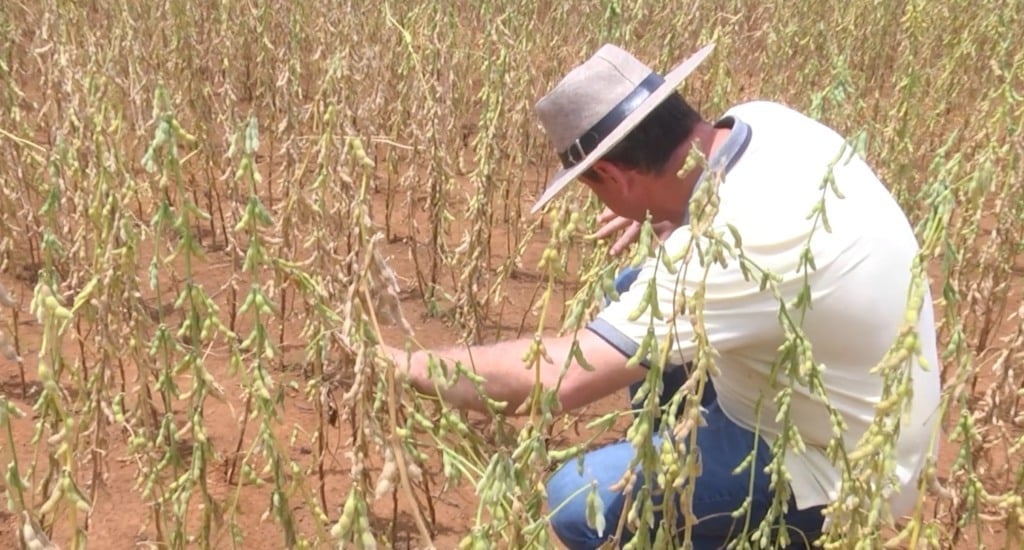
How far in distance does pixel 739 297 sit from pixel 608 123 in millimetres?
506

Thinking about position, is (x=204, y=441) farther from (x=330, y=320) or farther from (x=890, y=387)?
(x=890, y=387)

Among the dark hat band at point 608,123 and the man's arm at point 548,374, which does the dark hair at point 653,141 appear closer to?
the dark hat band at point 608,123

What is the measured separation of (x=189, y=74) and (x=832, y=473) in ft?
8.59

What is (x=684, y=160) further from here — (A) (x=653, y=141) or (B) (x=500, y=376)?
(B) (x=500, y=376)

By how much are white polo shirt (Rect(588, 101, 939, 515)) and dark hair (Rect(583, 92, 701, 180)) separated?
0.10m

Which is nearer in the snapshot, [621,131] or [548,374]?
[548,374]

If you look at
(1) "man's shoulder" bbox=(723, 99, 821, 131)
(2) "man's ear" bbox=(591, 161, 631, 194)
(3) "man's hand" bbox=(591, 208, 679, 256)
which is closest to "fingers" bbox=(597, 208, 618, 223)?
Result: (3) "man's hand" bbox=(591, 208, 679, 256)

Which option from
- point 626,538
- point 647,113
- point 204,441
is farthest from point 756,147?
point 204,441

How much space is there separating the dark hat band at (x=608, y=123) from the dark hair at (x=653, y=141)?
60 mm

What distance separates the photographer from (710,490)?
203 centimetres

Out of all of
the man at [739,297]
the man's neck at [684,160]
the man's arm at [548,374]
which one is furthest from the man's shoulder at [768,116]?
the man's arm at [548,374]

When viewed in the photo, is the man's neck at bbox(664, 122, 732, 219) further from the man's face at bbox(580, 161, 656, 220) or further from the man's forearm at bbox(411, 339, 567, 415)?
→ the man's forearm at bbox(411, 339, 567, 415)

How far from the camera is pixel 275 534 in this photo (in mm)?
2328

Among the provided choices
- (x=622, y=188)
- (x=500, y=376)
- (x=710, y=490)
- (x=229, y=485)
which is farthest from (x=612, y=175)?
(x=229, y=485)
